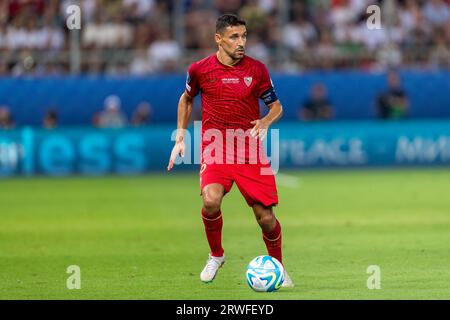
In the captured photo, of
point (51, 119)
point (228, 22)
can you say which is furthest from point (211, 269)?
point (51, 119)

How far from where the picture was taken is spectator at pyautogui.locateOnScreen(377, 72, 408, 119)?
29.2 metres

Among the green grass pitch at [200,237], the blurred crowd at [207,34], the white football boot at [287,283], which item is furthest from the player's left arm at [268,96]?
the blurred crowd at [207,34]

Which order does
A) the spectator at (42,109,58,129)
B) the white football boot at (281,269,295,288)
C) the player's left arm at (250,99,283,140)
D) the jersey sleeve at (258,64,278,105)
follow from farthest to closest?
1. the spectator at (42,109,58,129)
2. the jersey sleeve at (258,64,278,105)
3. the white football boot at (281,269,295,288)
4. the player's left arm at (250,99,283,140)

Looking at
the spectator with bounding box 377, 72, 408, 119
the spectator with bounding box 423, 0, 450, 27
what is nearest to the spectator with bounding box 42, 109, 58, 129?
the spectator with bounding box 377, 72, 408, 119

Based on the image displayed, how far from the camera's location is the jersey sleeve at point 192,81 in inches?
436

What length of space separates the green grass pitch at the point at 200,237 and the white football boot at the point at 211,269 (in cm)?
9

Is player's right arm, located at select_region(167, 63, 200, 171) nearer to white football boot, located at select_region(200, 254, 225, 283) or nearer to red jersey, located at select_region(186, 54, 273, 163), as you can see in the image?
red jersey, located at select_region(186, 54, 273, 163)

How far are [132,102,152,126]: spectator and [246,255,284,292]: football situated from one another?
1908 centimetres

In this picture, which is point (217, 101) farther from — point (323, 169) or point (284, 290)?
point (323, 169)

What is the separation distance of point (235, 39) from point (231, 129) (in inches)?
34.7

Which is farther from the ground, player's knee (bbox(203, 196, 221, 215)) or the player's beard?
the player's beard

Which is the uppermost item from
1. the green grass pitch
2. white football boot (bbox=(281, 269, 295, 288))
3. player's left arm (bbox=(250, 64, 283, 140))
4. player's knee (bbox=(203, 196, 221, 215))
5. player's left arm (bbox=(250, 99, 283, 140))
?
player's left arm (bbox=(250, 64, 283, 140))

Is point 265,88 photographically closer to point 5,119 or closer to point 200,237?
point 200,237
